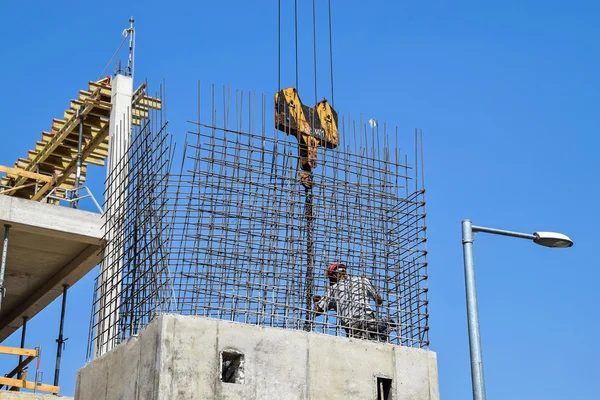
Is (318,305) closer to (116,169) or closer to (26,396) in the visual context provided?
(116,169)

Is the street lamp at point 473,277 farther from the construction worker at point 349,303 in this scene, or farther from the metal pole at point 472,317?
the construction worker at point 349,303

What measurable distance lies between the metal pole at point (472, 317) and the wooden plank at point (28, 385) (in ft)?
39.1

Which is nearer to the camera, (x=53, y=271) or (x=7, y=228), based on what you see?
(x=7, y=228)

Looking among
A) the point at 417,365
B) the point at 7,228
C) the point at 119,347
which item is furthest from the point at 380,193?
the point at 7,228

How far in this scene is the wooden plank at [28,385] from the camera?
2166cm

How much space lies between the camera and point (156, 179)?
52.8 feet

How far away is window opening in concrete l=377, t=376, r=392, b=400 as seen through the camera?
15312 millimetres

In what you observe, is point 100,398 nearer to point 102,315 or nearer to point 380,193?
point 102,315

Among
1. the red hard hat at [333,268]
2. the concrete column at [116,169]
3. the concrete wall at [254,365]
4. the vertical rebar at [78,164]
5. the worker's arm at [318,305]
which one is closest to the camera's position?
the concrete wall at [254,365]

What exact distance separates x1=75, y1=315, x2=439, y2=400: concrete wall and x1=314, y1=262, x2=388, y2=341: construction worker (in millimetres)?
610

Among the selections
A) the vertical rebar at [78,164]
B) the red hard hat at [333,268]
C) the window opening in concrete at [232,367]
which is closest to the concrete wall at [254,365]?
the window opening in concrete at [232,367]

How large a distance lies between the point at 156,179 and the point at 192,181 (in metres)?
0.76

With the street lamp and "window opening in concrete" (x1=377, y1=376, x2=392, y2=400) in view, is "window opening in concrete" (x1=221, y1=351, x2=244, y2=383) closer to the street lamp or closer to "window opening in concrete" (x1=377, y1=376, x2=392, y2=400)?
"window opening in concrete" (x1=377, y1=376, x2=392, y2=400)

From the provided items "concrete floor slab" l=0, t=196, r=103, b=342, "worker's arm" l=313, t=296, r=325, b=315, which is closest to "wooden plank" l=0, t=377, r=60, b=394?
"concrete floor slab" l=0, t=196, r=103, b=342
